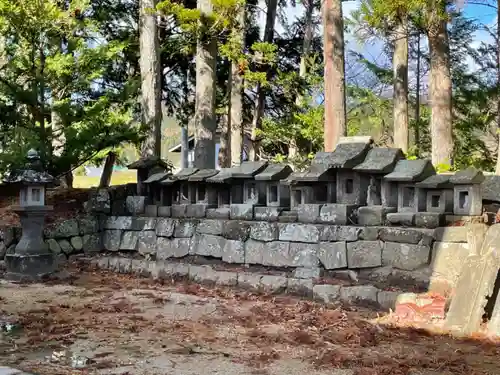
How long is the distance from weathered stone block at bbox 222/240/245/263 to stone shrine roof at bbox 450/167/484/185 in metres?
3.19

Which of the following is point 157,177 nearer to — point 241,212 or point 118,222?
point 118,222

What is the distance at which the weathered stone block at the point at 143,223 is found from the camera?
9.34 m

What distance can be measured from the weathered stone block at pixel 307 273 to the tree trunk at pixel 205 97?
5.00 meters

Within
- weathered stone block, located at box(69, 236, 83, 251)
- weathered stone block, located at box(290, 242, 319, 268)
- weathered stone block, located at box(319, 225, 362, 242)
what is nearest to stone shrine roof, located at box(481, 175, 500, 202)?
weathered stone block, located at box(319, 225, 362, 242)

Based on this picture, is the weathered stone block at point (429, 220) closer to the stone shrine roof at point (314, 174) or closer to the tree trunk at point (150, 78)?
the stone shrine roof at point (314, 174)

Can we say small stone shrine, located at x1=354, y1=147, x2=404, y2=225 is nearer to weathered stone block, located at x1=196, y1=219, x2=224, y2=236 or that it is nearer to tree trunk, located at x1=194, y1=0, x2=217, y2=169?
weathered stone block, located at x1=196, y1=219, x2=224, y2=236

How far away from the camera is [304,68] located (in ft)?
56.2

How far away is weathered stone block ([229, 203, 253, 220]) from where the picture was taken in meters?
8.24

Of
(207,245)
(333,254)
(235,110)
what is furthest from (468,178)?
(235,110)

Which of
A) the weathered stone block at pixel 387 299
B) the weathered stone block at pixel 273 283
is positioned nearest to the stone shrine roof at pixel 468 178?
the weathered stone block at pixel 387 299

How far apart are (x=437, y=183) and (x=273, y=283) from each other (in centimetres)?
251

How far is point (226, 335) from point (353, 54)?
15488 mm

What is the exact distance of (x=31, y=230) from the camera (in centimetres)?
889

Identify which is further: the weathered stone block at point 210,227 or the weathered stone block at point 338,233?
the weathered stone block at point 210,227
